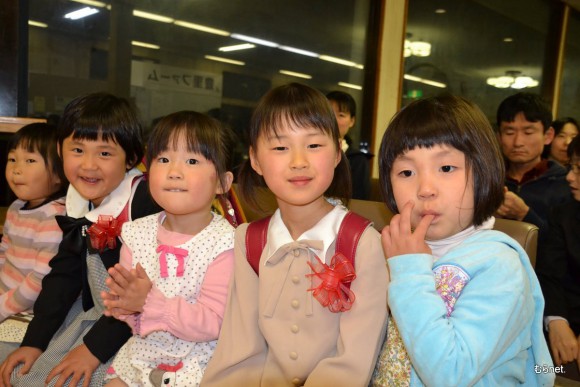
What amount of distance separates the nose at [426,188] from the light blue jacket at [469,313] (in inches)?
5.5

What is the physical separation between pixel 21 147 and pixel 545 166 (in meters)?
2.43

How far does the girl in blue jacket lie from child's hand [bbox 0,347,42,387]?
1.13m

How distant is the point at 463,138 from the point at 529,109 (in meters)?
1.67

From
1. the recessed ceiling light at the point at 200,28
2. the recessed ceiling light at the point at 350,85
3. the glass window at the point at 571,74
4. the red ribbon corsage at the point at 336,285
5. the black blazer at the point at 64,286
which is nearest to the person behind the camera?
the red ribbon corsage at the point at 336,285

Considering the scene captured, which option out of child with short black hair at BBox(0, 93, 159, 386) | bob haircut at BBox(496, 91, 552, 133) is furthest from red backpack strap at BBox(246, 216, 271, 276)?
bob haircut at BBox(496, 91, 552, 133)

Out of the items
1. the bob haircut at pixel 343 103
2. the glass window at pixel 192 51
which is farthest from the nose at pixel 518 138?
the glass window at pixel 192 51

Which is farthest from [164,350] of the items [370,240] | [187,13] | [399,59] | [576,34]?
[576,34]

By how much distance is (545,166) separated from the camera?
2.57 metres

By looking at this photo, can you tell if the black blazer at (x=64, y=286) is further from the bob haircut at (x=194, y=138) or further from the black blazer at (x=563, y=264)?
the black blazer at (x=563, y=264)

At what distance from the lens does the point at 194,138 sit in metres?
1.54

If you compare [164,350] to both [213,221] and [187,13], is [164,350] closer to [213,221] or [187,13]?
[213,221]

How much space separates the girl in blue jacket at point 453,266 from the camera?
1.02m

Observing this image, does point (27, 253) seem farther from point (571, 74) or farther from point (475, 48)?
point (571, 74)

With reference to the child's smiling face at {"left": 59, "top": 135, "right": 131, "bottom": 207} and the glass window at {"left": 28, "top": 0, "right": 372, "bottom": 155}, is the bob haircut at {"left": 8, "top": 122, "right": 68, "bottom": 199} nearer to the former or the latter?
the child's smiling face at {"left": 59, "top": 135, "right": 131, "bottom": 207}
